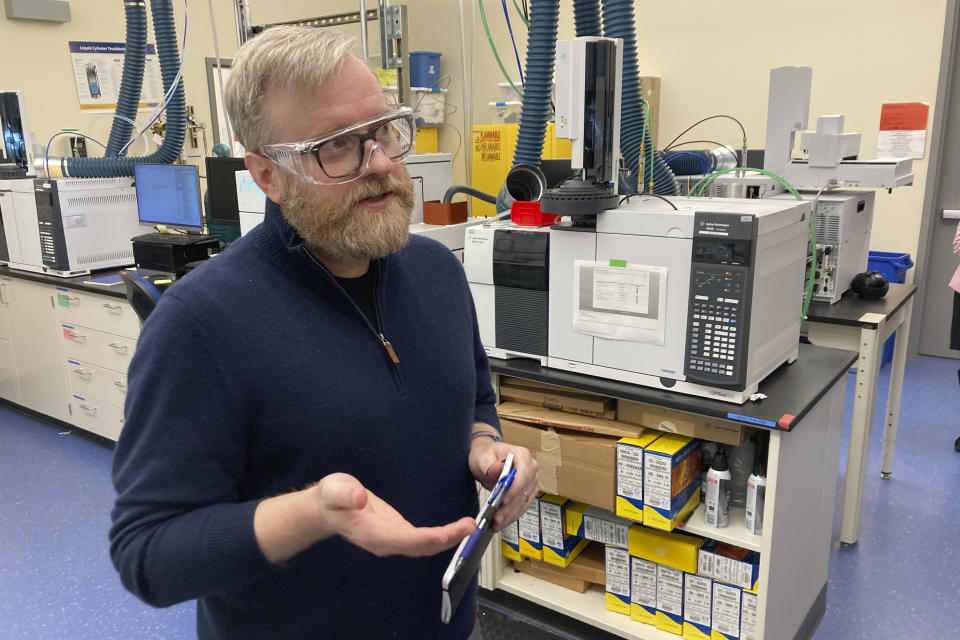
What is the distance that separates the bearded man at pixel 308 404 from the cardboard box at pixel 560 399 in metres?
0.84

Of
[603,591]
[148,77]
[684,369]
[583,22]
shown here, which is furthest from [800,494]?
[148,77]

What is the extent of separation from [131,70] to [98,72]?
1417 millimetres

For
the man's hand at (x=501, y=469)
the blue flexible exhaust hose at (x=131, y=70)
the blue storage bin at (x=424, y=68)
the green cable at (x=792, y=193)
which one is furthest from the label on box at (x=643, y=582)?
the blue storage bin at (x=424, y=68)

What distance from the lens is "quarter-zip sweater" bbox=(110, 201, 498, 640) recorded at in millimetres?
793

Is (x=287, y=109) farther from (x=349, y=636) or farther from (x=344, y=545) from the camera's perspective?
(x=349, y=636)

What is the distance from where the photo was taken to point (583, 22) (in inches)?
78.2

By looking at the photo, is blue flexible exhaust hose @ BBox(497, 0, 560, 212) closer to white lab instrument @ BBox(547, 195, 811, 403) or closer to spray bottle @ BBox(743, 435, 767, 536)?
white lab instrument @ BBox(547, 195, 811, 403)

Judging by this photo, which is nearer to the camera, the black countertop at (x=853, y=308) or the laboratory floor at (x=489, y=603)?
the laboratory floor at (x=489, y=603)

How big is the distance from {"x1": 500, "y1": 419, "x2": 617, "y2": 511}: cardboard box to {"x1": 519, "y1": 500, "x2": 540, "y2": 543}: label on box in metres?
0.15

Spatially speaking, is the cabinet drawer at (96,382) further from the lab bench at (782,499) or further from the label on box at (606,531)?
the label on box at (606,531)

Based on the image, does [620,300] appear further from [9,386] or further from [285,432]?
[9,386]

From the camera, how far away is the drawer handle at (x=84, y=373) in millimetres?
3326

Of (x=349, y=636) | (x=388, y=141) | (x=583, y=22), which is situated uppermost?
(x=583, y=22)

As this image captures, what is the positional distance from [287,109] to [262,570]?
1.85 feet
